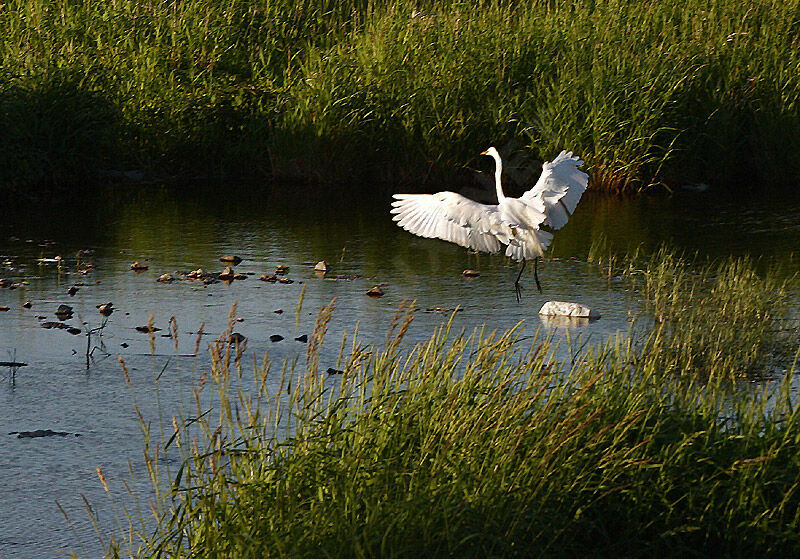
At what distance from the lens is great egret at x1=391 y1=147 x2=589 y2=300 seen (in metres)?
9.49

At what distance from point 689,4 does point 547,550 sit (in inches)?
535

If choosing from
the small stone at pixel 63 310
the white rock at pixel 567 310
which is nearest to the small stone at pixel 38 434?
the small stone at pixel 63 310

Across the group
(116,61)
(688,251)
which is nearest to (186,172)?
(116,61)

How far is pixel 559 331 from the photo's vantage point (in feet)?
29.1

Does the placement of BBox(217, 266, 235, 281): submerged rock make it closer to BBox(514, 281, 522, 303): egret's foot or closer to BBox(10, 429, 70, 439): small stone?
BBox(514, 281, 522, 303): egret's foot

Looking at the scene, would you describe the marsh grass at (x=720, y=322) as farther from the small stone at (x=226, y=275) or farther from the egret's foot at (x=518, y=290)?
the small stone at (x=226, y=275)

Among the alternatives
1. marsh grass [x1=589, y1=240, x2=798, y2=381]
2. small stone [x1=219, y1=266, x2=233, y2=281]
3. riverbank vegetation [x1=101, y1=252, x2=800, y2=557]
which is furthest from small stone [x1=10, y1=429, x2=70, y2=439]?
small stone [x1=219, y1=266, x2=233, y2=281]

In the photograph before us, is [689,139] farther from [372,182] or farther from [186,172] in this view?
[186,172]

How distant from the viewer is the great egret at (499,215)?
9.49 m

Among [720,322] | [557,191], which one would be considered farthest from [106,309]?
[720,322]

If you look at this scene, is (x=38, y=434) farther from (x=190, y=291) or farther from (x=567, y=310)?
(x=567, y=310)

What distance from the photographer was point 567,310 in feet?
30.6

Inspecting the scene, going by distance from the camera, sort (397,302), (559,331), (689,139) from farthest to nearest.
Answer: (689,139)
(397,302)
(559,331)

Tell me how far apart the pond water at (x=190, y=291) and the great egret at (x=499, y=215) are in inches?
18.1
